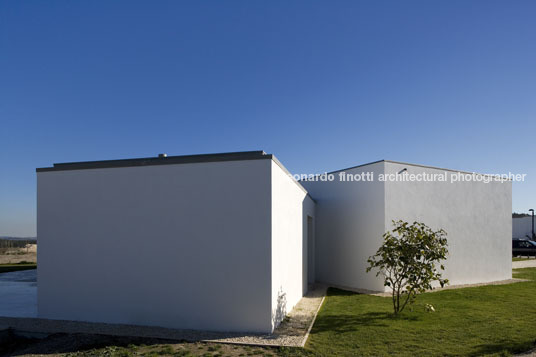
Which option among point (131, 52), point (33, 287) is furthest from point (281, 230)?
point (33, 287)

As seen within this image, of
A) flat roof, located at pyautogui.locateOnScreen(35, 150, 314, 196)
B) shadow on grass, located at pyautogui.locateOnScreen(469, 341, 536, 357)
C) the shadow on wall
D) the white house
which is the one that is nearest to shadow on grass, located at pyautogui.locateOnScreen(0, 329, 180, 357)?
the white house

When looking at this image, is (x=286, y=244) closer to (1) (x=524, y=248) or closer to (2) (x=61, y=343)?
(2) (x=61, y=343)

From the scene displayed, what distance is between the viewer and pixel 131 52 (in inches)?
350

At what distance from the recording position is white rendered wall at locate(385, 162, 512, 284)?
32.1ft

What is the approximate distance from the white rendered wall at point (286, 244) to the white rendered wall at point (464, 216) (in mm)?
3028

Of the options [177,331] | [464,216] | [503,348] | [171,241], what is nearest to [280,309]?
Result: [177,331]

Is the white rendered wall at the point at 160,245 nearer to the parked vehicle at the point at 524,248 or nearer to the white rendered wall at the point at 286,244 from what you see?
the white rendered wall at the point at 286,244

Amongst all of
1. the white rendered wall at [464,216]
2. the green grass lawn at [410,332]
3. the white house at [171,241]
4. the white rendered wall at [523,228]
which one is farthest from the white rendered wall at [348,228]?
the white rendered wall at [523,228]

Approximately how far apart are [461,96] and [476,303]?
5767mm

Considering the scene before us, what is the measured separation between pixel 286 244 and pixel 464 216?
7.72 meters

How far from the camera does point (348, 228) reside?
1036 centimetres

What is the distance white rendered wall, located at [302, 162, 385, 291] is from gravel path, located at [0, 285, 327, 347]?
3.90m

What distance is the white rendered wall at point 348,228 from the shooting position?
9.57m

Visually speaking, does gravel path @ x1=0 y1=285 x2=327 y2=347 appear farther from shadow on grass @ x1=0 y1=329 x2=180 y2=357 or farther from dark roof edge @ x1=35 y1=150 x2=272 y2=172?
dark roof edge @ x1=35 y1=150 x2=272 y2=172
